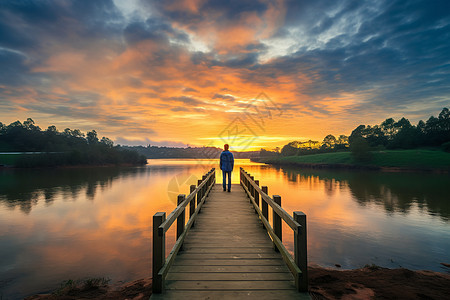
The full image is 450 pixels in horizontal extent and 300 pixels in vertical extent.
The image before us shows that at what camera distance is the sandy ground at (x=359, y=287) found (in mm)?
5145

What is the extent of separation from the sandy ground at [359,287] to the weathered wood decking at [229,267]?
5.10ft

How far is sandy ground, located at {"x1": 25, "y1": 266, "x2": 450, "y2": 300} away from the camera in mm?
5145

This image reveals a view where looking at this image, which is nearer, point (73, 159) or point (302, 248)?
point (302, 248)

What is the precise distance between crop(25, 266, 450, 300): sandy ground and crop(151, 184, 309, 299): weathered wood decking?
1555 mm

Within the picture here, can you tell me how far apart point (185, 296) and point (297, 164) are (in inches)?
3926

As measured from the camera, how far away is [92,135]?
477ft

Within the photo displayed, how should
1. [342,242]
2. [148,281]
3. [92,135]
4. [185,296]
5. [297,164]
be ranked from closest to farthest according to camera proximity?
[185,296] < [148,281] < [342,242] < [297,164] < [92,135]

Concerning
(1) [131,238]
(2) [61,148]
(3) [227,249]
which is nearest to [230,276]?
(3) [227,249]

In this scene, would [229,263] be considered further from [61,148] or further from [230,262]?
[61,148]

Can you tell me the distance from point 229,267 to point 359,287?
370 centimetres

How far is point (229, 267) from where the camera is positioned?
14.6ft

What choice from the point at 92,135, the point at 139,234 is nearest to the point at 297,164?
the point at 139,234

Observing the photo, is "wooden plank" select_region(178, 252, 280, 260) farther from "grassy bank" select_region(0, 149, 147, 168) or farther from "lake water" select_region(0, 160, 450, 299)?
"grassy bank" select_region(0, 149, 147, 168)

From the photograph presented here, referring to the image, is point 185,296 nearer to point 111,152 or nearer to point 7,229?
point 7,229
